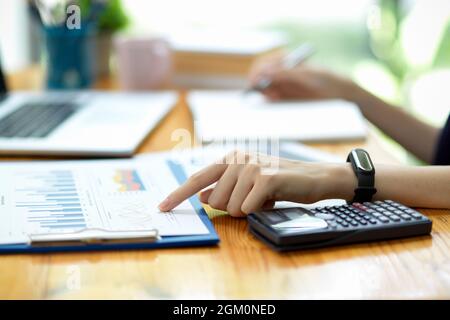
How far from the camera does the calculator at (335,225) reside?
0.68 metres

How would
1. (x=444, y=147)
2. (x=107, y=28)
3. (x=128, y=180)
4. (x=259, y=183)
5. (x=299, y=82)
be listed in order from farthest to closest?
1. (x=107, y=28)
2. (x=299, y=82)
3. (x=444, y=147)
4. (x=128, y=180)
5. (x=259, y=183)

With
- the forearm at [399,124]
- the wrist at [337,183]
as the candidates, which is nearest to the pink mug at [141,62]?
the forearm at [399,124]

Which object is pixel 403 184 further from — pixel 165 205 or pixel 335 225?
pixel 165 205

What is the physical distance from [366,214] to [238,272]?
175mm

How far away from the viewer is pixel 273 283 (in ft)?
2.03

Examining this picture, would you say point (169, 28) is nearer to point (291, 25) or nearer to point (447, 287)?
point (291, 25)

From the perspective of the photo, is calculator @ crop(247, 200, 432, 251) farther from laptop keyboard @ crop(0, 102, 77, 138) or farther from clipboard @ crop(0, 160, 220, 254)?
laptop keyboard @ crop(0, 102, 77, 138)

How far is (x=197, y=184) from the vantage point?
2.55ft

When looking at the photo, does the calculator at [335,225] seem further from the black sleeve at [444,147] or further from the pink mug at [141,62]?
the pink mug at [141,62]

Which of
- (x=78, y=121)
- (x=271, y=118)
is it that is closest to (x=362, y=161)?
(x=271, y=118)

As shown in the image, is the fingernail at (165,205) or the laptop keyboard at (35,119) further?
the laptop keyboard at (35,119)

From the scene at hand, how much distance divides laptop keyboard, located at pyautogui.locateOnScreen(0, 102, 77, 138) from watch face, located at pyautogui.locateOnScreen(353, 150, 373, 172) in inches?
21.1

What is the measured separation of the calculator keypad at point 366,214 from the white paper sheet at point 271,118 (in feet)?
1.35
